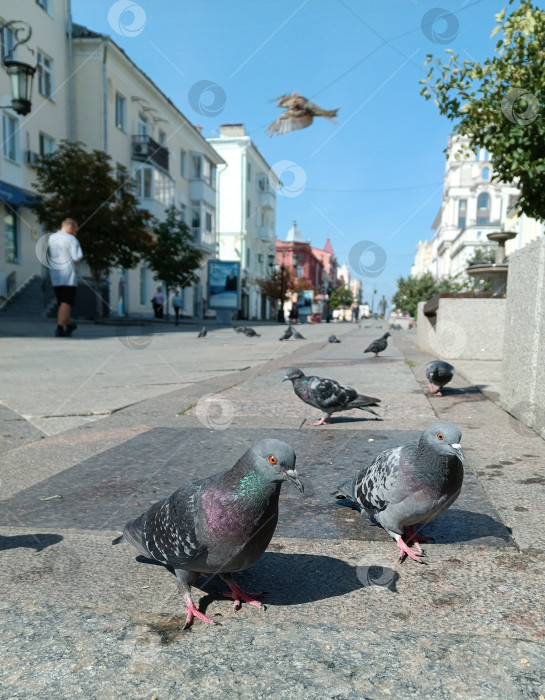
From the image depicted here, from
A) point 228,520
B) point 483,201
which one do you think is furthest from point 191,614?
Result: point 483,201

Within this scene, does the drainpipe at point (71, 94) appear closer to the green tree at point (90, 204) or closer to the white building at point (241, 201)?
the green tree at point (90, 204)

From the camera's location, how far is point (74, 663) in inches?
58.2

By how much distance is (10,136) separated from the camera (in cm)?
2203

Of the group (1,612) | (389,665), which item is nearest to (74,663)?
(1,612)

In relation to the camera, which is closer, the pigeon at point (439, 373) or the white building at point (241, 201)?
the pigeon at point (439, 373)

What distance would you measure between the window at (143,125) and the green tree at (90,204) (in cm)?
1199

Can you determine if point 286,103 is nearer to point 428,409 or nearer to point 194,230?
point 428,409

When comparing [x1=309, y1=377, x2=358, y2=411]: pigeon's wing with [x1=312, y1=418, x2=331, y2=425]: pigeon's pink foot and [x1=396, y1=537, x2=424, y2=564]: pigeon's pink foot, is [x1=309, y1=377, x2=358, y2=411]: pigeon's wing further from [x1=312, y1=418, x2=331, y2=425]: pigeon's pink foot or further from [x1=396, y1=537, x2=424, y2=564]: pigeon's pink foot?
[x1=396, y1=537, x2=424, y2=564]: pigeon's pink foot

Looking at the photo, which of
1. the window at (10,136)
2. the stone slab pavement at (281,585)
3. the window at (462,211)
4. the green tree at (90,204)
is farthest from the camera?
the window at (462,211)

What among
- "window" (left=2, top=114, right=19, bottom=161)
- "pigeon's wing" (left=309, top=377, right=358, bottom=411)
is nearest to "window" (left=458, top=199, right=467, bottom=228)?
"window" (left=2, top=114, right=19, bottom=161)

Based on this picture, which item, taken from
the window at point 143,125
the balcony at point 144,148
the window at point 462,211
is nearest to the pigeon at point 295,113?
the balcony at point 144,148

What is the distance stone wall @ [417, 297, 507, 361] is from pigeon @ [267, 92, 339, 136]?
4.05 m

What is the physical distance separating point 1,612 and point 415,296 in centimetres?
6043

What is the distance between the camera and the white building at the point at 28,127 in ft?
71.2
